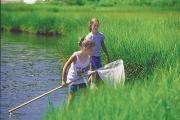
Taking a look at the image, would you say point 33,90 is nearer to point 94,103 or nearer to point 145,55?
point 145,55

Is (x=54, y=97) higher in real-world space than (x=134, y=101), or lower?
lower

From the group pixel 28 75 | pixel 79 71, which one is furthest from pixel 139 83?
pixel 28 75

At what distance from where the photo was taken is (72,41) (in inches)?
883

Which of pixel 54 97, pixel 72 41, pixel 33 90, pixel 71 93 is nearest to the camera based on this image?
pixel 71 93

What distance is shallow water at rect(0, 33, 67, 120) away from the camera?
47.5 feet

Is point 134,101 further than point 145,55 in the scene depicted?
No

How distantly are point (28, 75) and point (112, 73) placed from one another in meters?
10.1

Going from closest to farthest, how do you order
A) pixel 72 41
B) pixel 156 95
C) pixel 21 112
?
pixel 156 95 < pixel 21 112 < pixel 72 41

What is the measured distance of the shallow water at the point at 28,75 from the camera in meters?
14.5

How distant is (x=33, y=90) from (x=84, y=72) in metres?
6.61

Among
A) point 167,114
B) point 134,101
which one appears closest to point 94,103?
point 134,101

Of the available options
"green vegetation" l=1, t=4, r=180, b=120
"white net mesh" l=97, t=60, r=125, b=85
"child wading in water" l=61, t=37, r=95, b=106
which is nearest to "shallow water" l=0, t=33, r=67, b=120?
"child wading in water" l=61, t=37, r=95, b=106

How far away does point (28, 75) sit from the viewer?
21531 millimetres

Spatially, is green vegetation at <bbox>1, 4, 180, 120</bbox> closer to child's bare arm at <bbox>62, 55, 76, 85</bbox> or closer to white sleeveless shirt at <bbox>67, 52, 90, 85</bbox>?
white sleeveless shirt at <bbox>67, 52, 90, 85</bbox>
